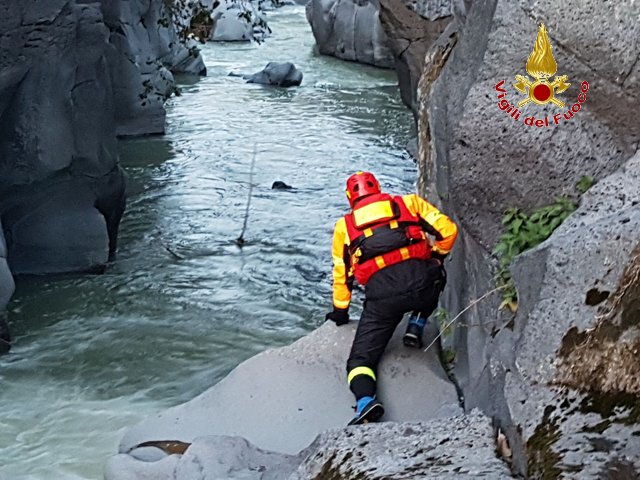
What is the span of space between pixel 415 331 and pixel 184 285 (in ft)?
17.1

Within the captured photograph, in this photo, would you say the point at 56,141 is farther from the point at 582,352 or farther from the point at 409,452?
the point at 582,352

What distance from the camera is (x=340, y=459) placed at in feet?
14.7

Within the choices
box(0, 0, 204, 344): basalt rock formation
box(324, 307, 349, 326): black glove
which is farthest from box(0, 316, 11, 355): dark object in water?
box(324, 307, 349, 326): black glove

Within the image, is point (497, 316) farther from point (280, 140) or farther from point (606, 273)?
point (280, 140)

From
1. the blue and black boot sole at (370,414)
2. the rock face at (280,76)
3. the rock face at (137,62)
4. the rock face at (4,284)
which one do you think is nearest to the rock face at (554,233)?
the blue and black boot sole at (370,414)

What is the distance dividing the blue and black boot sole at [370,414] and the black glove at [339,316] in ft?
2.84

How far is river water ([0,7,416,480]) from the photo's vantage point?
7895 millimetres

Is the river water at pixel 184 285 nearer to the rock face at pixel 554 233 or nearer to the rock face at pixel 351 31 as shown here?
the rock face at pixel 554 233

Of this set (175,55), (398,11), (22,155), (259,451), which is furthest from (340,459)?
(175,55)

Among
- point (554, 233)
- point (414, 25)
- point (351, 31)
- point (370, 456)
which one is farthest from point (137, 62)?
point (370, 456)

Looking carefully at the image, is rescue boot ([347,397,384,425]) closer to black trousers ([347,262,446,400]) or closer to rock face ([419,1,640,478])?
black trousers ([347,262,446,400])

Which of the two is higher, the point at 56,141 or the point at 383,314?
the point at 383,314

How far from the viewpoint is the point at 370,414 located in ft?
18.4

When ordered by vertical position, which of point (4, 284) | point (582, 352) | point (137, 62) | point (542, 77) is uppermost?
point (542, 77)
